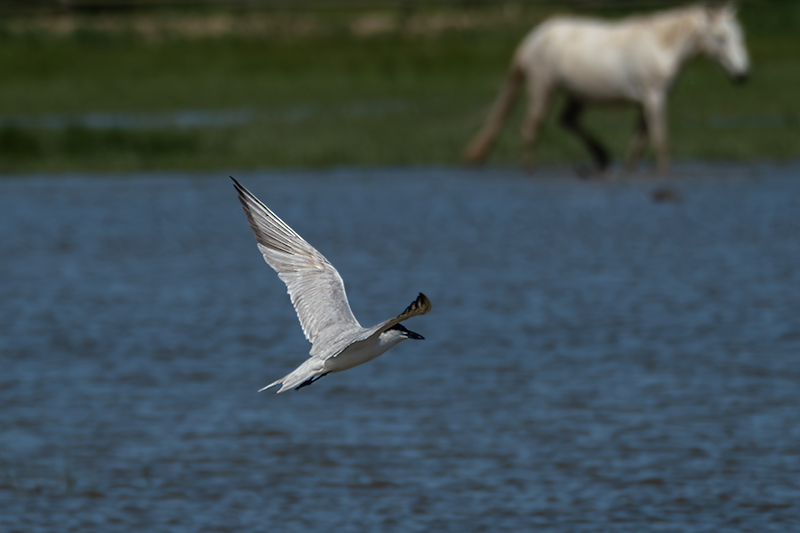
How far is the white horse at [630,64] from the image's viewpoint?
744 inches

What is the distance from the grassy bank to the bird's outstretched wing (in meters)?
13.6

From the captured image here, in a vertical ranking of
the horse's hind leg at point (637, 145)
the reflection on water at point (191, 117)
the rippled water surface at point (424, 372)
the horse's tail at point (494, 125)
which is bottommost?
the rippled water surface at point (424, 372)

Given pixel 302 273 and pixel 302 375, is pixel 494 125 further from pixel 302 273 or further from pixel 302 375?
pixel 302 375

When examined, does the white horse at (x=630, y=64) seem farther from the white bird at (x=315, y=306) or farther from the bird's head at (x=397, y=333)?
the bird's head at (x=397, y=333)

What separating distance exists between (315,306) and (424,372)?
3.38 meters

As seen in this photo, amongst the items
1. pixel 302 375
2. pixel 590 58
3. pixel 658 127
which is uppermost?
pixel 590 58

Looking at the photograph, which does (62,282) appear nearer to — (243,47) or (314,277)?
(314,277)

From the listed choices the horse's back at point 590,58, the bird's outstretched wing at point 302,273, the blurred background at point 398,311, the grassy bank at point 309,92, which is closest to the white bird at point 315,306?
the bird's outstretched wing at point 302,273

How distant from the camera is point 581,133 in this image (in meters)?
19.5

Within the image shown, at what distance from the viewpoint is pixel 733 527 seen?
6.79 metres

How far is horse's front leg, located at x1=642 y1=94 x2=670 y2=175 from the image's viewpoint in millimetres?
18547

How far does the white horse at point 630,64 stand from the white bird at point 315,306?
12.1 metres

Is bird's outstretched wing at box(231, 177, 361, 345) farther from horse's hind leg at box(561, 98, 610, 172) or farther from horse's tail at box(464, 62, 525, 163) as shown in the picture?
horse's tail at box(464, 62, 525, 163)

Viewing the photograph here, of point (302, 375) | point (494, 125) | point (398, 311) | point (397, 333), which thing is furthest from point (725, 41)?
point (302, 375)
